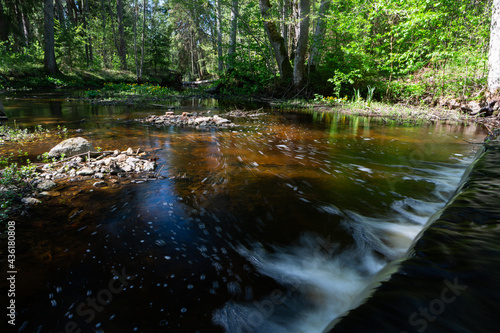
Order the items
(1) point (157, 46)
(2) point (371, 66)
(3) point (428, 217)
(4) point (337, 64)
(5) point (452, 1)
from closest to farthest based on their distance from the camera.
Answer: (3) point (428, 217) < (5) point (452, 1) < (2) point (371, 66) < (4) point (337, 64) < (1) point (157, 46)

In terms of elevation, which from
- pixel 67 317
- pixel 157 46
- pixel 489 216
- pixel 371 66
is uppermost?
pixel 157 46

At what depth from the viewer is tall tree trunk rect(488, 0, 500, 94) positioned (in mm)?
7810

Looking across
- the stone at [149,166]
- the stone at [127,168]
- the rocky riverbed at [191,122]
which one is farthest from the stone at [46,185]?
the rocky riverbed at [191,122]

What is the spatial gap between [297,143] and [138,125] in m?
4.72

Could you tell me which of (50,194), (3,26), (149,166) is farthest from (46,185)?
(3,26)

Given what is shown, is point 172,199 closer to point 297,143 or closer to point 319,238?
point 319,238

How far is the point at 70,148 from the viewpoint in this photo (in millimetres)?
4102

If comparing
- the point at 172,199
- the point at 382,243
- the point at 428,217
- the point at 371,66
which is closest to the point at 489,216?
the point at 428,217

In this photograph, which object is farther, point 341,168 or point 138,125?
point 138,125

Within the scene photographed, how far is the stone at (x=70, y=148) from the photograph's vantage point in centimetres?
405

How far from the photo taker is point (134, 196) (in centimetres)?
297

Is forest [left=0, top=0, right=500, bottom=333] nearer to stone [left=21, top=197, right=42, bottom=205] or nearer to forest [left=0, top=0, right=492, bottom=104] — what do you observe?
stone [left=21, top=197, right=42, bottom=205]

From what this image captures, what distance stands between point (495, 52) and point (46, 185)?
11974 mm

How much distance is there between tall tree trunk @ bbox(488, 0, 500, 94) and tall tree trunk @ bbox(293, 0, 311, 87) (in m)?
6.57
